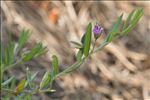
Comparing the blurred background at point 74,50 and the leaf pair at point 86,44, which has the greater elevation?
the blurred background at point 74,50

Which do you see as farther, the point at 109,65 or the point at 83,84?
the point at 109,65

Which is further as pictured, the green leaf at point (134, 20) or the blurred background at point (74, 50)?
the blurred background at point (74, 50)

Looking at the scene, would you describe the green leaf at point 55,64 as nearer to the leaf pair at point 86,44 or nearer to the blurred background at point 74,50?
the leaf pair at point 86,44

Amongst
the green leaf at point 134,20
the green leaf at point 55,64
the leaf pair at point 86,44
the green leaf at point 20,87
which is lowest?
the green leaf at point 20,87

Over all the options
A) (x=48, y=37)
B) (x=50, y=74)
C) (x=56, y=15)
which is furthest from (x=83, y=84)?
(x=50, y=74)

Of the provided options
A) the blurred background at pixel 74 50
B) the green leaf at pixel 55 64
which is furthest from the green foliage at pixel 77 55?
the blurred background at pixel 74 50

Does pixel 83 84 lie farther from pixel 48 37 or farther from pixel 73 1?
pixel 73 1

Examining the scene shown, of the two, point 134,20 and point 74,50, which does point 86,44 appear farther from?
point 74,50

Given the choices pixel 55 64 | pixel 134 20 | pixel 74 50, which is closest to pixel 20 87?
pixel 55 64
